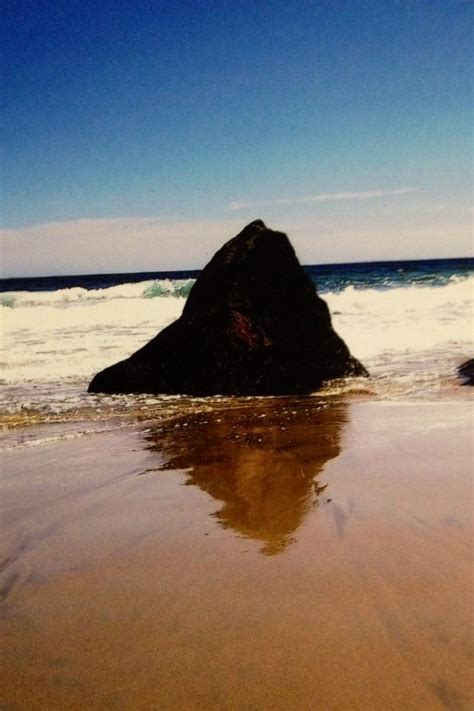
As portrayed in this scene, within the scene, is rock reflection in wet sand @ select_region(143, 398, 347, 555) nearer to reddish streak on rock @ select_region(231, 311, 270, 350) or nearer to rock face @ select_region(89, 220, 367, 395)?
rock face @ select_region(89, 220, 367, 395)

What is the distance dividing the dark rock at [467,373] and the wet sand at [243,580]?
237 centimetres

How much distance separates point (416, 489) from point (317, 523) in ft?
1.83

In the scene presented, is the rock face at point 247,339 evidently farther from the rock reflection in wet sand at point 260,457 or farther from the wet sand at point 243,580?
the wet sand at point 243,580

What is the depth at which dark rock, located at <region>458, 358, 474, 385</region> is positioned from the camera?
5535 mm

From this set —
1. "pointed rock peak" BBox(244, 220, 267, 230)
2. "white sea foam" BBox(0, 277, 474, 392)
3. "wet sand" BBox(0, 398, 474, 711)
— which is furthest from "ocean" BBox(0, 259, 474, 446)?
"pointed rock peak" BBox(244, 220, 267, 230)

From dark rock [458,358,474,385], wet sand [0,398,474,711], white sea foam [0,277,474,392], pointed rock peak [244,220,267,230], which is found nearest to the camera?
wet sand [0,398,474,711]

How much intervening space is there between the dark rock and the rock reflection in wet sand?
1445 mm

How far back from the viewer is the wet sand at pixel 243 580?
4.38 ft

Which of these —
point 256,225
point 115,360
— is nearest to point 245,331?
point 256,225

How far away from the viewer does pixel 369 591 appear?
1700 mm

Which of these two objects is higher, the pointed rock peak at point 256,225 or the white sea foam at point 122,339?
the pointed rock peak at point 256,225

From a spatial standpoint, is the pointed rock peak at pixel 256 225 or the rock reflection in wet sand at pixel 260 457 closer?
the rock reflection in wet sand at pixel 260 457

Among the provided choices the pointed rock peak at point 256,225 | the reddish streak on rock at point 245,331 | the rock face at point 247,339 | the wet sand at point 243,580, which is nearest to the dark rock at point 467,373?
the rock face at point 247,339

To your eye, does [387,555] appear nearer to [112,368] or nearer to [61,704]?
[61,704]
